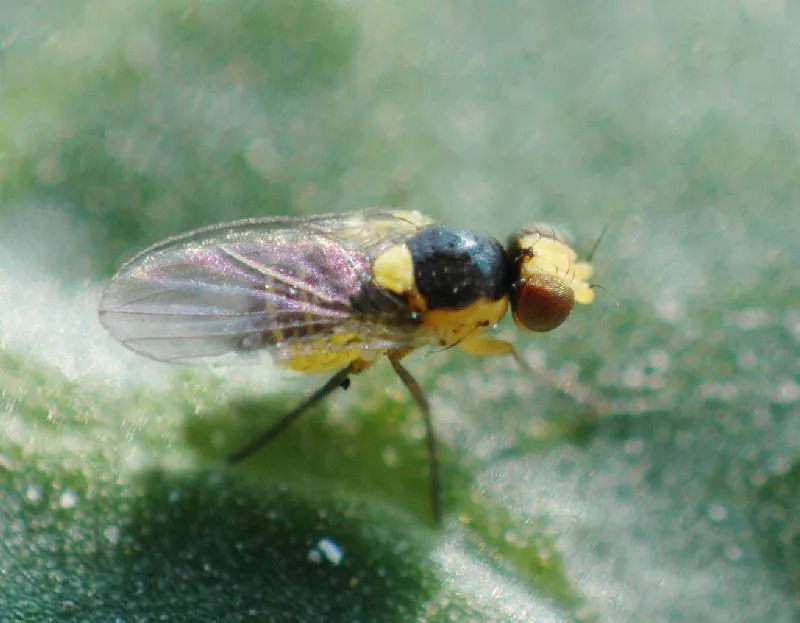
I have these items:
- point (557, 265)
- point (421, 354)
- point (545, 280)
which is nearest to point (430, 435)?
point (421, 354)

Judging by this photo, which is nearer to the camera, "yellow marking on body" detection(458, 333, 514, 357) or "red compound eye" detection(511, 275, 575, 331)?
"red compound eye" detection(511, 275, 575, 331)

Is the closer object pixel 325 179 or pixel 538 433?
pixel 538 433

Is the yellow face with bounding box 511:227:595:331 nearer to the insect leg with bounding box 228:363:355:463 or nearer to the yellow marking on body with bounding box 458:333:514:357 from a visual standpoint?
the yellow marking on body with bounding box 458:333:514:357

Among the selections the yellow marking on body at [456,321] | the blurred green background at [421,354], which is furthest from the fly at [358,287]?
the blurred green background at [421,354]

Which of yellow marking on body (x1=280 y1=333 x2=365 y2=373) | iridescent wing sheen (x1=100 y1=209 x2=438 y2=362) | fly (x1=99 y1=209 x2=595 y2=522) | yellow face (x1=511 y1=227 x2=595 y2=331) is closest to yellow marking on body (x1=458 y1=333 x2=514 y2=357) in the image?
fly (x1=99 y1=209 x2=595 y2=522)

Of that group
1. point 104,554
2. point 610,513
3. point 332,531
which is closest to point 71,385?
point 104,554

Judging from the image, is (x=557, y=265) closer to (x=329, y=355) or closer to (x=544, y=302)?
(x=544, y=302)

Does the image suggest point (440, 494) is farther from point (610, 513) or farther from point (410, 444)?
point (610, 513)
